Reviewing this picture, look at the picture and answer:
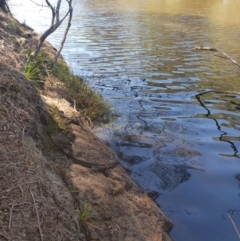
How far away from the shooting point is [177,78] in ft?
39.0

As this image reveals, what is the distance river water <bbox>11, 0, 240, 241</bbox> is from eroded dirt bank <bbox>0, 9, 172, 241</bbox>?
0.65 m

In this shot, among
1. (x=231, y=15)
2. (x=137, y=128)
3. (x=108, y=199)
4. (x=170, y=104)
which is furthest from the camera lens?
(x=231, y=15)

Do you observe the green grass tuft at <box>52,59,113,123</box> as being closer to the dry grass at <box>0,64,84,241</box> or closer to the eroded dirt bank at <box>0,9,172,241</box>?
the eroded dirt bank at <box>0,9,172,241</box>

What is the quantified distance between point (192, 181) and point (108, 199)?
1.85 m

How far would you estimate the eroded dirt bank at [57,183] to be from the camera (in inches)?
132

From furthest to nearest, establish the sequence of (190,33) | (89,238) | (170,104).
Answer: (190,33) → (170,104) → (89,238)

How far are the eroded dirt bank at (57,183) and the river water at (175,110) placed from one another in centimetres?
65

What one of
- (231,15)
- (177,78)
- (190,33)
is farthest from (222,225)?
(231,15)

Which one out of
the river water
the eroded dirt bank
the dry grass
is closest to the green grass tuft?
the river water

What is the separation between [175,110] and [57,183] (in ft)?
18.2

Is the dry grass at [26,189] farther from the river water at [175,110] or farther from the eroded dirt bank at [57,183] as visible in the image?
the river water at [175,110]

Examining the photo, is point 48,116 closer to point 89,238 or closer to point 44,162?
point 44,162

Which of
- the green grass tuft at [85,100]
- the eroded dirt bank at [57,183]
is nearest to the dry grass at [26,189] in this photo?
the eroded dirt bank at [57,183]

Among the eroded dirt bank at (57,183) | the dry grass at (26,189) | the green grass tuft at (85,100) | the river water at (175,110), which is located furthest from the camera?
the green grass tuft at (85,100)
